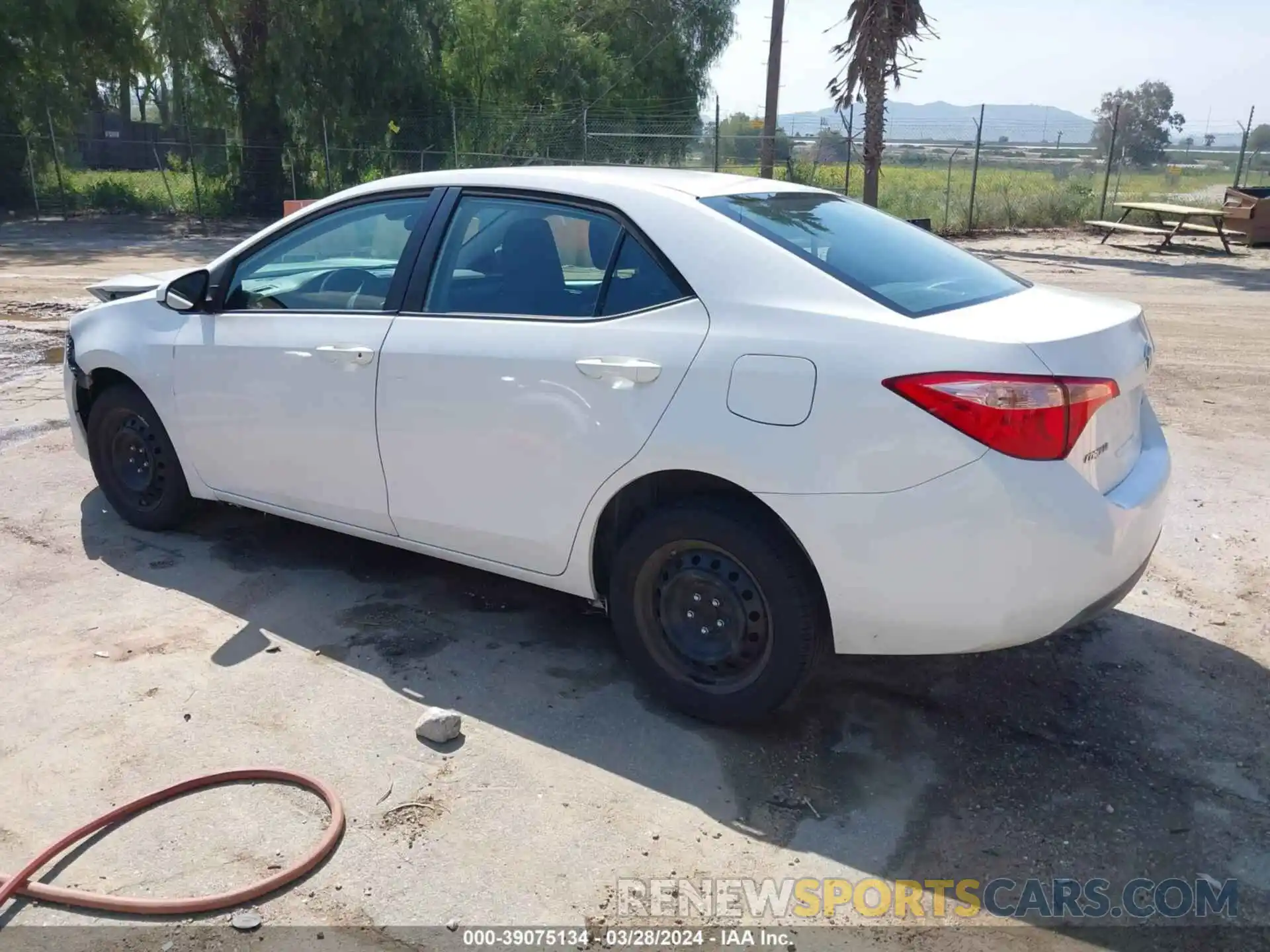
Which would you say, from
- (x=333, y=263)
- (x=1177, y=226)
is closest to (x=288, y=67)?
(x=1177, y=226)

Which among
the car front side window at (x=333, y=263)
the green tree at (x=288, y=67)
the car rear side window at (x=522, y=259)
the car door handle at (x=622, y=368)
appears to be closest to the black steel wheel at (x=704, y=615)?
the car door handle at (x=622, y=368)

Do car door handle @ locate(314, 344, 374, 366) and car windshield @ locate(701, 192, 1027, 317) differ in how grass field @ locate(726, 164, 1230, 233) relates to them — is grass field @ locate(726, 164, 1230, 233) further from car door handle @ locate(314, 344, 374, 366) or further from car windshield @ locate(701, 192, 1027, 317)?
car door handle @ locate(314, 344, 374, 366)

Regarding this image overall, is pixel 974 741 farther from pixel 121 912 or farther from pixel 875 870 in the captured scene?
pixel 121 912

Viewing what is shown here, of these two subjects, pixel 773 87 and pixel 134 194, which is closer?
pixel 773 87

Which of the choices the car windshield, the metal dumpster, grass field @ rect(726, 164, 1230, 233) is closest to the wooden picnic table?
the metal dumpster

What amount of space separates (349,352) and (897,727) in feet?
7.87

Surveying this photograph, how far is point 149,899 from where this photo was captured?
8.81 ft

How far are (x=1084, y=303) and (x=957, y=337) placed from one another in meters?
0.93

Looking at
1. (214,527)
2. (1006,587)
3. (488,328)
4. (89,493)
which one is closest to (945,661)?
(1006,587)

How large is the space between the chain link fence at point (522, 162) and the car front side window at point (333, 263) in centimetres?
1923

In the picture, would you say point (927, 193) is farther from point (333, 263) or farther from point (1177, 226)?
point (333, 263)

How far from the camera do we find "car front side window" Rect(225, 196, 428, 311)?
414 cm

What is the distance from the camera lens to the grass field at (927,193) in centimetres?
2312

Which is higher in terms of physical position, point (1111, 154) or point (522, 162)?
point (1111, 154)
